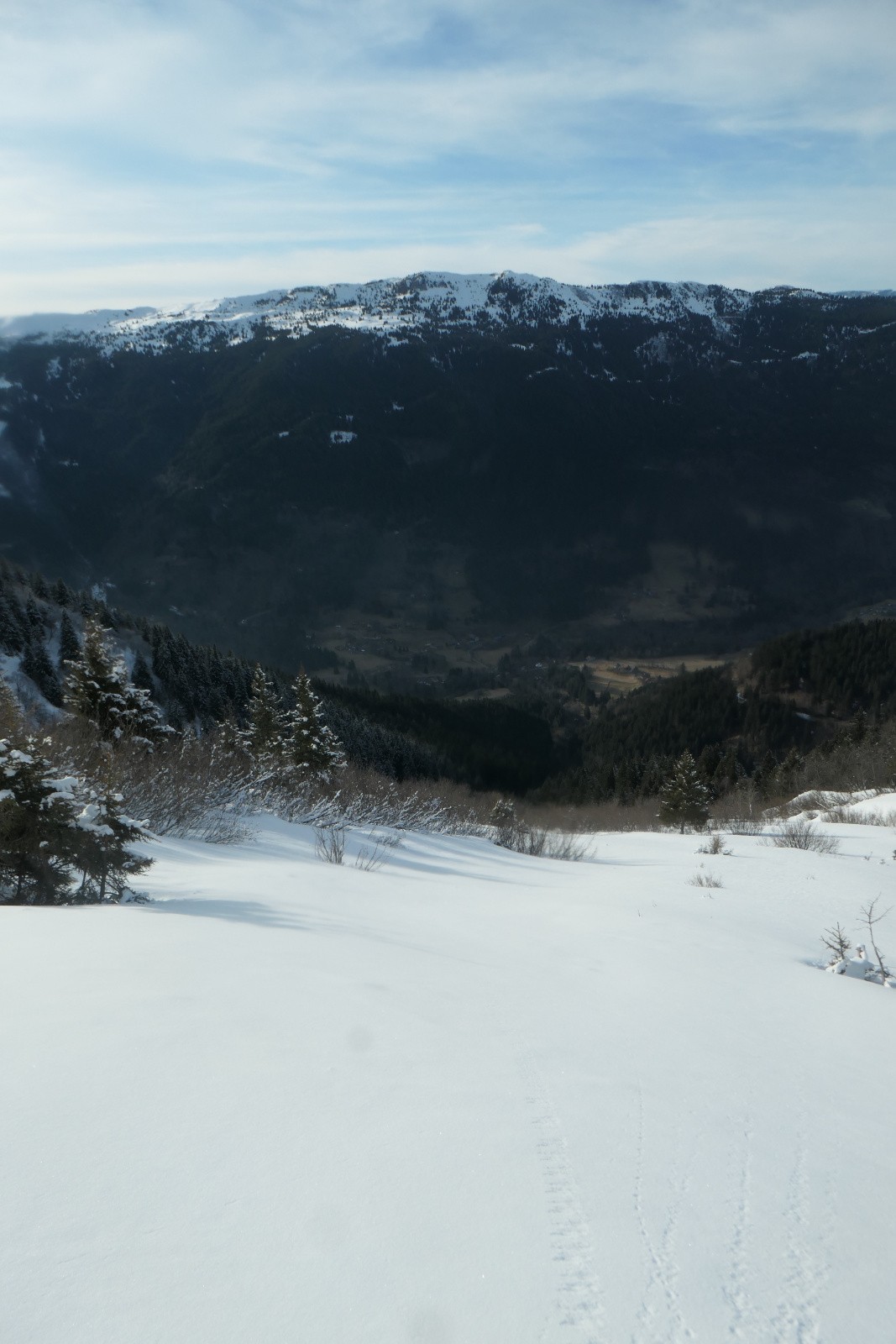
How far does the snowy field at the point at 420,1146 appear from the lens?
1802mm

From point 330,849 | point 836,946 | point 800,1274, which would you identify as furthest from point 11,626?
point 800,1274

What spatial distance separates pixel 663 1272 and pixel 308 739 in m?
25.2

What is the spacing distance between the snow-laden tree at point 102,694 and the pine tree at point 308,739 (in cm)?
777

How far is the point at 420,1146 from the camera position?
2467 mm

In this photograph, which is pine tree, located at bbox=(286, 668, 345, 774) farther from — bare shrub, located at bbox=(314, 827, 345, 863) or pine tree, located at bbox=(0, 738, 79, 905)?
pine tree, located at bbox=(0, 738, 79, 905)

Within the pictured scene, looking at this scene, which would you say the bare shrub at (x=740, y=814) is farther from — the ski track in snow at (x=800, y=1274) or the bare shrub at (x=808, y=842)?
the ski track in snow at (x=800, y=1274)

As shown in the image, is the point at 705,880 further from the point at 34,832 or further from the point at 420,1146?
the point at 420,1146

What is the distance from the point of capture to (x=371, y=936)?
576 centimetres

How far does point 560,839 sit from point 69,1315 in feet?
68.7

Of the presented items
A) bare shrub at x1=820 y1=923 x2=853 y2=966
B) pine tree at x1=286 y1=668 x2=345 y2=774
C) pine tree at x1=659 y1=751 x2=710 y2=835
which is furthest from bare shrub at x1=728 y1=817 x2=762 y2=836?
bare shrub at x1=820 y1=923 x2=853 y2=966

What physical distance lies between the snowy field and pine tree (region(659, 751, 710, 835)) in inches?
1206

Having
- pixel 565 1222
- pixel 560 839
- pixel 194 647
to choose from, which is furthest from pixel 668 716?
pixel 565 1222

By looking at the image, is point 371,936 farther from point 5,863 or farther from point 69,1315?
point 69,1315

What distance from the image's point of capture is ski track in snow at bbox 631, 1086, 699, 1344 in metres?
1.83
